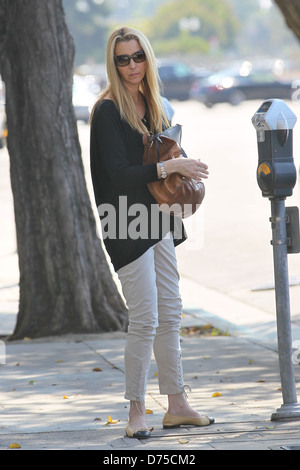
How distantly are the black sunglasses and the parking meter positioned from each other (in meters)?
0.64

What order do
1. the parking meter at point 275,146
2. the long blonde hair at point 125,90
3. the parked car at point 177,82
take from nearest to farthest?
the long blonde hair at point 125,90, the parking meter at point 275,146, the parked car at point 177,82

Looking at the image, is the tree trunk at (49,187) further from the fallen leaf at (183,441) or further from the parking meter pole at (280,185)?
the fallen leaf at (183,441)

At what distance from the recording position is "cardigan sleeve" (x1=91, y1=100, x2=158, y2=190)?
4.48 m

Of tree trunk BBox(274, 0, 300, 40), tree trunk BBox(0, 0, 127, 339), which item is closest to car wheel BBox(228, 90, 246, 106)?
tree trunk BBox(0, 0, 127, 339)

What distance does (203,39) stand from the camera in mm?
97188

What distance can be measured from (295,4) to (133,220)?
1310 mm

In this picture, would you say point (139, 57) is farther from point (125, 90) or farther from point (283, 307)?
point (283, 307)

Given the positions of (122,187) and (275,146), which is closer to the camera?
(122,187)

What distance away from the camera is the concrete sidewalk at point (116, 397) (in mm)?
4469

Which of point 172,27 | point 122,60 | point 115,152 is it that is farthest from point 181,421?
point 172,27

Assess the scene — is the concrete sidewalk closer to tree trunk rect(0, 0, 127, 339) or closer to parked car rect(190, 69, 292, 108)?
tree trunk rect(0, 0, 127, 339)

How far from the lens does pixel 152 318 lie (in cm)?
455

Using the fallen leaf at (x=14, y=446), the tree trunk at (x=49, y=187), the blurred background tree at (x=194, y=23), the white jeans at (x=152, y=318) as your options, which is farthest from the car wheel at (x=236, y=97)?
the blurred background tree at (x=194, y=23)

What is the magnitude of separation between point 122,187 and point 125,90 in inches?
19.7
